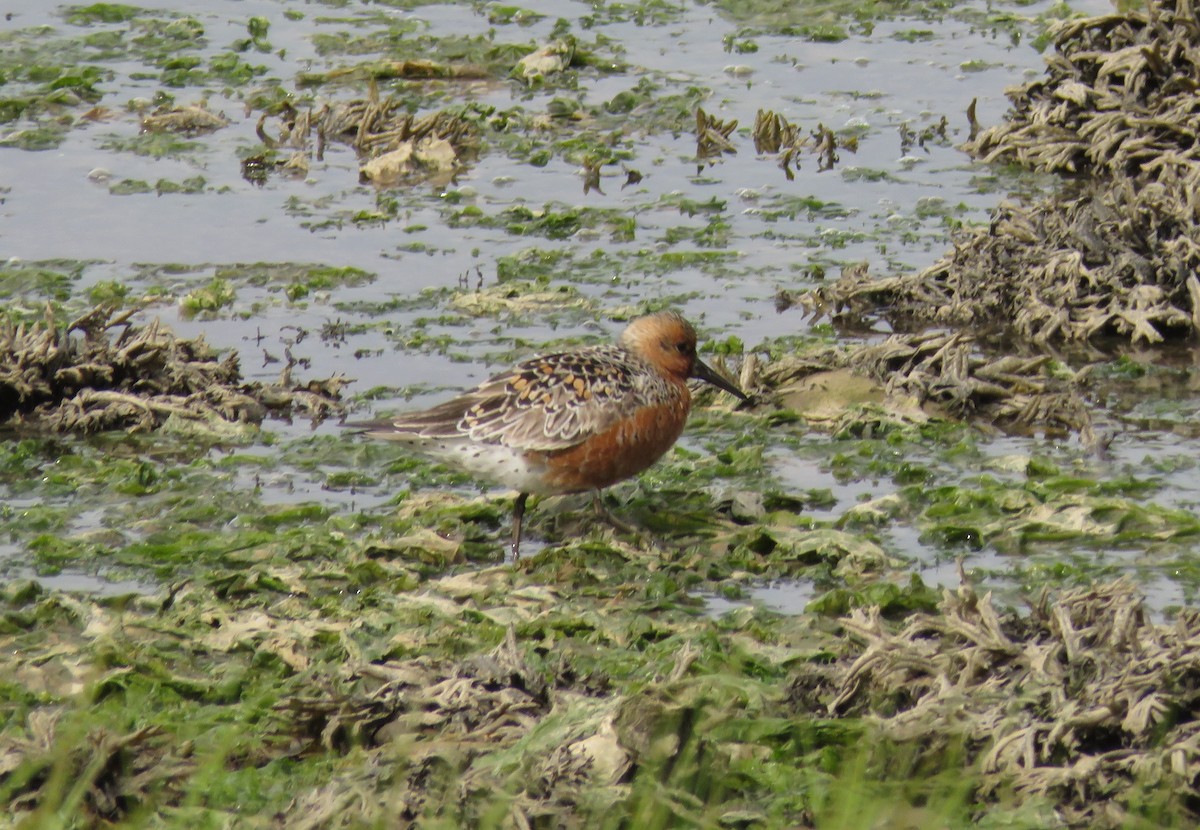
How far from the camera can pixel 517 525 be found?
801 cm

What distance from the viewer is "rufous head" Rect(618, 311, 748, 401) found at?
8594 millimetres

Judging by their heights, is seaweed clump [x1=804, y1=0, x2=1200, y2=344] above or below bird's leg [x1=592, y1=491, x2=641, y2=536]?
above

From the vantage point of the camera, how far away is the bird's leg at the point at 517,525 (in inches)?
314

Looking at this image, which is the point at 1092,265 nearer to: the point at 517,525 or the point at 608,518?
the point at 608,518

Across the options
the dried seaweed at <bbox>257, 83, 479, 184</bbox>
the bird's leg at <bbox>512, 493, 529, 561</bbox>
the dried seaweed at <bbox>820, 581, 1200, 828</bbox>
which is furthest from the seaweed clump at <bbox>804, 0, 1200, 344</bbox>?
the dried seaweed at <bbox>820, 581, 1200, 828</bbox>

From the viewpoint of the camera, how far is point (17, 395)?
30.5 ft

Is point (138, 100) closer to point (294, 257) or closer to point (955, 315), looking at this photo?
point (294, 257)

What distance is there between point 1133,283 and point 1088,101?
290 centimetres

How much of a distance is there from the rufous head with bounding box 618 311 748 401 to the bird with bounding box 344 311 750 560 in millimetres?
336

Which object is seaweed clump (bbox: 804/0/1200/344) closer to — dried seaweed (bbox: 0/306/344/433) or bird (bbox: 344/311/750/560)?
bird (bbox: 344/311/750/560)

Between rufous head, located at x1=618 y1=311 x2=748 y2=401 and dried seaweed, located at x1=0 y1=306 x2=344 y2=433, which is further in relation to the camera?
dried seaweed, located at x1=0 y1=306 x2=344 y2=433

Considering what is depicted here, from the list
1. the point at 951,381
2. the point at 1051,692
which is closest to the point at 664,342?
the point at 951,381

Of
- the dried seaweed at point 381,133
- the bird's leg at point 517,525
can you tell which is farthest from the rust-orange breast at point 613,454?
the dried seaweed at point 381,133

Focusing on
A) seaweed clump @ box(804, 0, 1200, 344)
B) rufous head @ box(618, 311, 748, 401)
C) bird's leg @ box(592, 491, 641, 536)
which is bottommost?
bird's leg @ box(592, 491, 641, 536)
